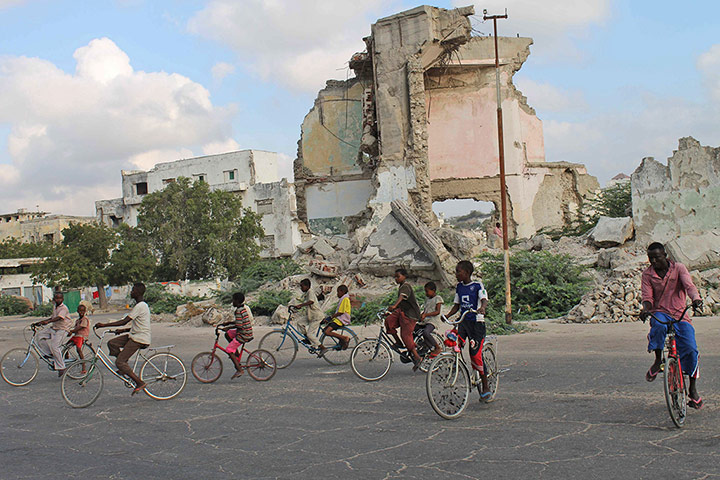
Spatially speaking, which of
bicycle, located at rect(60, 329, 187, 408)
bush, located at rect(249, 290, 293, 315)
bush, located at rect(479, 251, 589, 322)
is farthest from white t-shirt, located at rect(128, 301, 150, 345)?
bush, located at rect(249, 290, 293, 315)

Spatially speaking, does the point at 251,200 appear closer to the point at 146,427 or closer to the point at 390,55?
the point at 390,55

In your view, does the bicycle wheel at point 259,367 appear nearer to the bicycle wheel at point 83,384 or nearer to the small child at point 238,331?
the small child at point 238,331

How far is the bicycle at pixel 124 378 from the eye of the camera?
9086 millimetres

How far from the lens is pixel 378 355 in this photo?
10.2 m

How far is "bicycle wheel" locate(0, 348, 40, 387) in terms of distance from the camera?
11.5m

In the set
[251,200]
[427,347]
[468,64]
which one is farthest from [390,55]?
[251,200]

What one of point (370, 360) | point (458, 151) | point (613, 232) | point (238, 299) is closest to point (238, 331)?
point (238, 299)

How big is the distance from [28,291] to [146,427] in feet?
177

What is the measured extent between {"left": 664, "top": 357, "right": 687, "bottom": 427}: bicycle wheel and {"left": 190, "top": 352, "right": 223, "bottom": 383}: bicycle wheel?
6.49m

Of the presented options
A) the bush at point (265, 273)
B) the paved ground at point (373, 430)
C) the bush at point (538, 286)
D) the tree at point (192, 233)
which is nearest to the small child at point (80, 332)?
the paved ground at point (373, 430)

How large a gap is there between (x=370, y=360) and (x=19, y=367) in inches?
230

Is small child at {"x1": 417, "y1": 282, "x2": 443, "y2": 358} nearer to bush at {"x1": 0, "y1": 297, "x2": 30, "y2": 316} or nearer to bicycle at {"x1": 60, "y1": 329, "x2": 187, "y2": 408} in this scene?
bicycle at {"x1": 60, "y1": 329, "x2": 187, "y2": 408}

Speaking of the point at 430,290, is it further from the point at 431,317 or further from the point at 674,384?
the point at 674,384

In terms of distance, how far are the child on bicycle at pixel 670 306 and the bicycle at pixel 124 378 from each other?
18.8 ft
